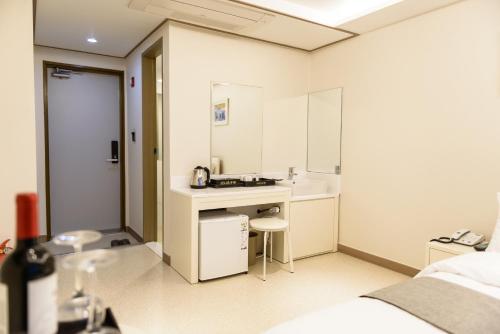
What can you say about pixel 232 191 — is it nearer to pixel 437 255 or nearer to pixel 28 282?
pixel 437 255

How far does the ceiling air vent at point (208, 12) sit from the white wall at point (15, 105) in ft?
2.97

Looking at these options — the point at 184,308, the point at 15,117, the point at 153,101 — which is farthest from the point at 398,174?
the point at 15,117

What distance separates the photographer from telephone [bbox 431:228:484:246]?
2577 millimetres

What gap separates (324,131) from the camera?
13.9 feet

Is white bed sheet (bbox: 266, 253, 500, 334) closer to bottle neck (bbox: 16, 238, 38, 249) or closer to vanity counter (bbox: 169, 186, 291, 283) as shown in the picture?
bottle neck (bbox: 16, 238, 38, 249)

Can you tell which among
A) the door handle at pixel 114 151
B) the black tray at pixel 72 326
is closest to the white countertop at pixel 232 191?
the door handle at pixel 114 151

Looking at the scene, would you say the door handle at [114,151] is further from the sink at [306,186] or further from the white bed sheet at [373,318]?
the white bed sheet at [373,318]

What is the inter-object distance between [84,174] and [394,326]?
4644 millimetres

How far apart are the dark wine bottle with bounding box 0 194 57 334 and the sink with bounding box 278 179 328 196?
10.8ft

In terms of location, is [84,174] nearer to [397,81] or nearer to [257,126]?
[257,126]

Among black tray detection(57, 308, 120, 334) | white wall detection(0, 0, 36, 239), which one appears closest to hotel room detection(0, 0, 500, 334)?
white wall detection(0, 0, 36, 239)

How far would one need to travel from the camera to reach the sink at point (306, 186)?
386 centimetres

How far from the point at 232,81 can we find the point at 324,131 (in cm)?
130

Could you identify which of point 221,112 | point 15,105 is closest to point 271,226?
point 221,112
